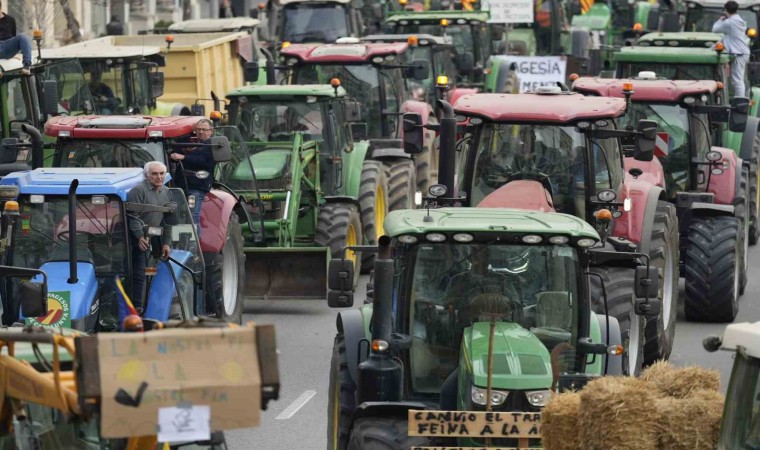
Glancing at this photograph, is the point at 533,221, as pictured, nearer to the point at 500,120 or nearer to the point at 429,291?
the point at 429,291

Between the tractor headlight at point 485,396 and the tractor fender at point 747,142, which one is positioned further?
the tractor fender at point 747,142

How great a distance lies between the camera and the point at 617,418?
8.62 m

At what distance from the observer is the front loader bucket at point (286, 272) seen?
18.7 metres

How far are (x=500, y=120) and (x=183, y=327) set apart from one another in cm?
730

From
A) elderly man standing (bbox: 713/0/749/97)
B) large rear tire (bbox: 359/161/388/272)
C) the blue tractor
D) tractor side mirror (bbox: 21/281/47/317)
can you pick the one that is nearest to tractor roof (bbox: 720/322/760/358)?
tractor side mirror (bbox: 21/281/47/317)

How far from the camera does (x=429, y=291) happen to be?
1089 cm

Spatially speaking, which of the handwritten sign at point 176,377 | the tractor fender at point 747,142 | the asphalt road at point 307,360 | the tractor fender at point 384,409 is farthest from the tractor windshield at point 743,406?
the tractor fender at point 747,142

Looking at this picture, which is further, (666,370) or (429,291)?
(429,291)

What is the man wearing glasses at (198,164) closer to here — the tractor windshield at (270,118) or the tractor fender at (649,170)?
the tractor windshield at (270,118)

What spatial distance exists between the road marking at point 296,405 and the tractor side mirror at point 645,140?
3470mm

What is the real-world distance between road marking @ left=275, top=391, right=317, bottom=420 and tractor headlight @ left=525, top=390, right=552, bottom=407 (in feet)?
16.0

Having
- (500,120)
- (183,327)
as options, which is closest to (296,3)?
(500,120)

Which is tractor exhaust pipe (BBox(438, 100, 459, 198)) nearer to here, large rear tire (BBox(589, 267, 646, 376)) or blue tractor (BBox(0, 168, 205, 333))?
large rear tire (BBox(589, 267, 646, 376))

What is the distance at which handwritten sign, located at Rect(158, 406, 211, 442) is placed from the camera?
7609 millimetres
